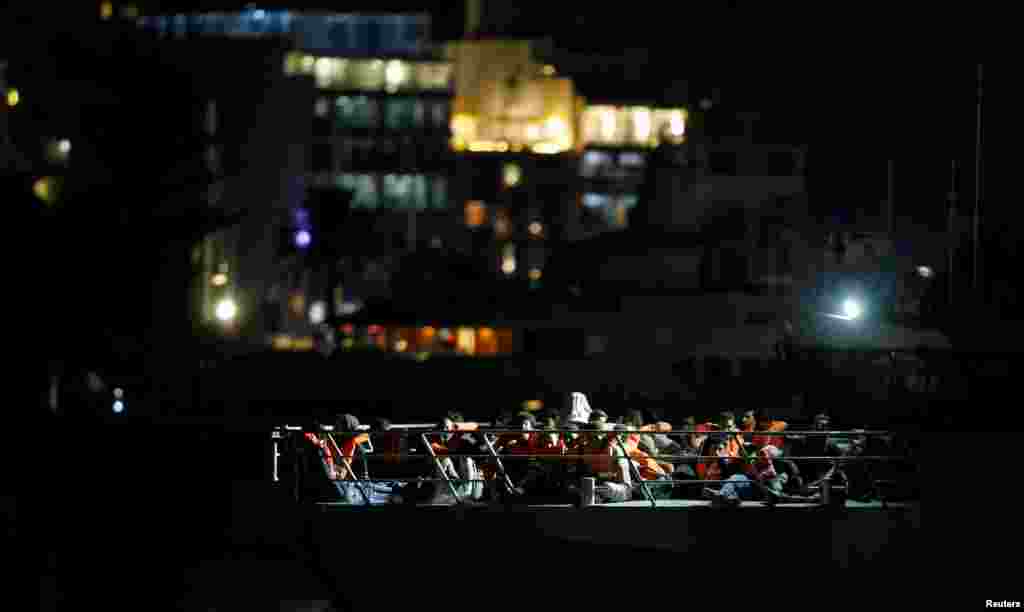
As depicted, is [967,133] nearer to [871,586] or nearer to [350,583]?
[871,586]

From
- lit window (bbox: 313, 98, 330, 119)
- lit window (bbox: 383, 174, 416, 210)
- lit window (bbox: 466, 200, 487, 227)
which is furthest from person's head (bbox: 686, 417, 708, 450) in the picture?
lit window (bbox: 466, 200, 487, 227)

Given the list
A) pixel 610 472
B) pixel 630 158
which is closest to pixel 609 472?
pixel 610 472

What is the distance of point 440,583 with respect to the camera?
1630cm

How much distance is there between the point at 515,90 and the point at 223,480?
75791 millimetres

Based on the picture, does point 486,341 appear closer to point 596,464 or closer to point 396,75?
point 596,464

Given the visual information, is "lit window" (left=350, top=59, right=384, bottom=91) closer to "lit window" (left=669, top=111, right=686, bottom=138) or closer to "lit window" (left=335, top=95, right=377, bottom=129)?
"lit window" (left=335, top=95, right=377, bottom=129)

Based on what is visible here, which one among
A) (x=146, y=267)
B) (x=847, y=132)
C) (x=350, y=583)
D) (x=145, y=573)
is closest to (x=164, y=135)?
(x=146, y=267)

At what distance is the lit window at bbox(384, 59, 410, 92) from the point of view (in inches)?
3755

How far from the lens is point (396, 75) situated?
95.6m

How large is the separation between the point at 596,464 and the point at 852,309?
8.64m

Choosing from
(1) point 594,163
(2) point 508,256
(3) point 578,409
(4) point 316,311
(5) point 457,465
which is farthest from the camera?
(1) point 594,163

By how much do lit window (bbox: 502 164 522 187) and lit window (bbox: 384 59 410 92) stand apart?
7.68m

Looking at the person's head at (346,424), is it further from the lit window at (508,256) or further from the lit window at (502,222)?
the lit window at (502,222)

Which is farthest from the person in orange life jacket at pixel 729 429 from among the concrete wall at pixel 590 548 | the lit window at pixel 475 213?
the lit window at pixel 475 213
